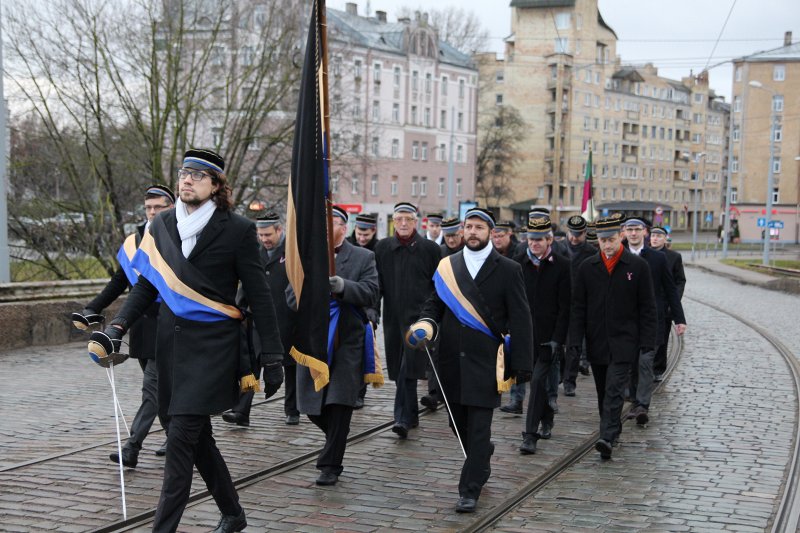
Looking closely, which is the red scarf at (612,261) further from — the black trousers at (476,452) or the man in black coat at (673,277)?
the man in black coat at (673,277)

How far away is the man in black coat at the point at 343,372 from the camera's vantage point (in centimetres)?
730

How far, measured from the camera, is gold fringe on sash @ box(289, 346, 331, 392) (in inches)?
263

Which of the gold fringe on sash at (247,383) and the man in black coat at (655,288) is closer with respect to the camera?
the gold fringe on sash at (247,383)

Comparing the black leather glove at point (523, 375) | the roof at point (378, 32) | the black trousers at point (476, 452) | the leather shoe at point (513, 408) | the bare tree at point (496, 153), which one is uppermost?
the roof at point (378, 32)

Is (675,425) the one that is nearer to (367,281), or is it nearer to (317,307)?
(367,281)

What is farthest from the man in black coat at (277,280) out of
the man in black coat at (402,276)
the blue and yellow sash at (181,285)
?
the blue and yellow sash at (181,285)

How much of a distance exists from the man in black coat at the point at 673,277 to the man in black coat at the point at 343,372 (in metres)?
5.10

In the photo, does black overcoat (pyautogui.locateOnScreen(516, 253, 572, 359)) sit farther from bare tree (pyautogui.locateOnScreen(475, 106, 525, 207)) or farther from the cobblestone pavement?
bare tree (pyautogui.locateOnScreen(475, 106, 525, 207))

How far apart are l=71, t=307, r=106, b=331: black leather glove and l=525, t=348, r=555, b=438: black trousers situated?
3623mm

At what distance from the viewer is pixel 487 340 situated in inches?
278

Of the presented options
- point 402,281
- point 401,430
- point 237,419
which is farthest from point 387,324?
point 237,419

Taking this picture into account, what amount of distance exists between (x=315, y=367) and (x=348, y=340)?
85cm

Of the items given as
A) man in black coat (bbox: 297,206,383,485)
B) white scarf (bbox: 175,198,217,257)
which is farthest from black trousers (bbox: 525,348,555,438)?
white scarf (bbox: 175,198,217,257)

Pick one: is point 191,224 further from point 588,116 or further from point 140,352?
point 588,116
